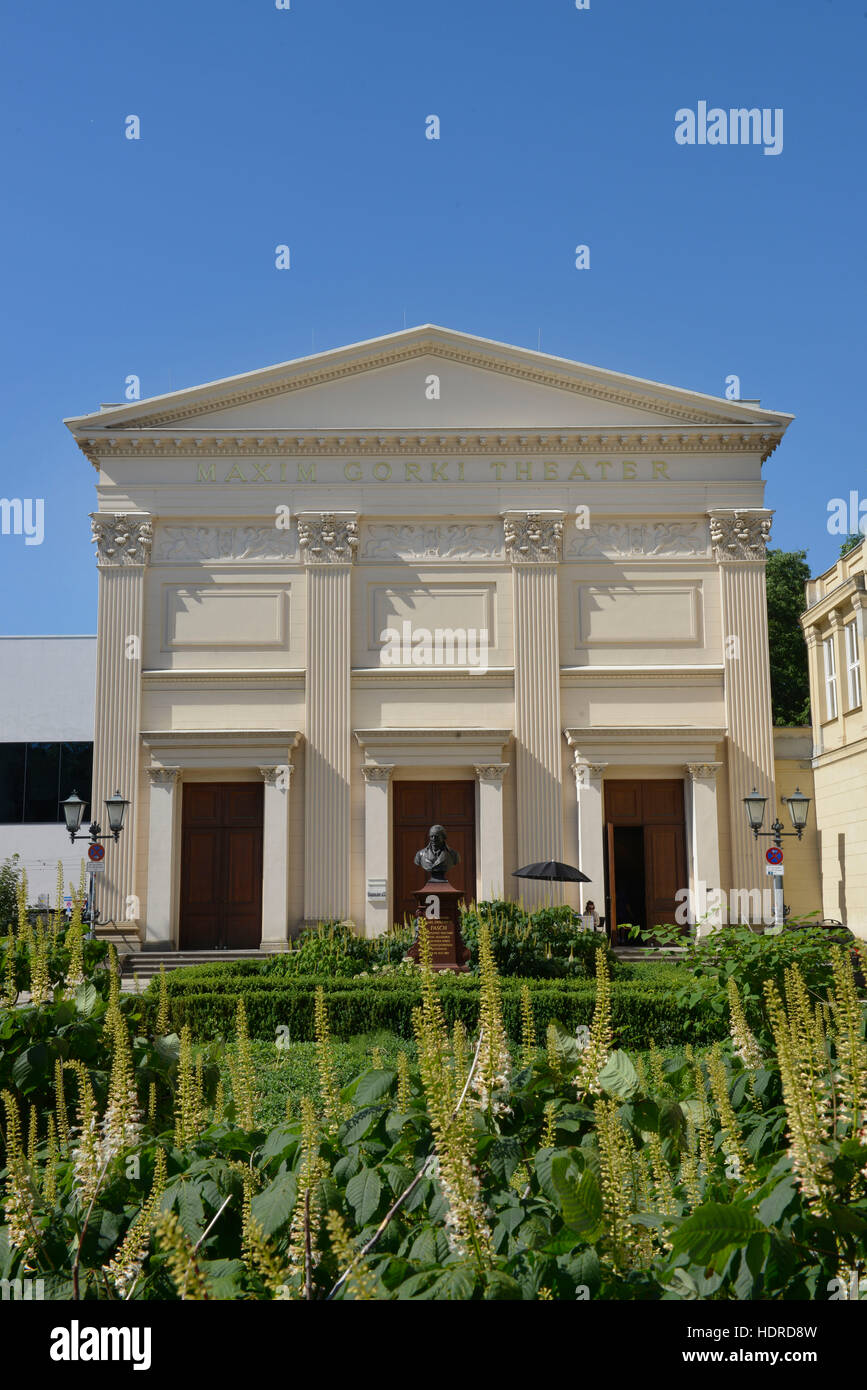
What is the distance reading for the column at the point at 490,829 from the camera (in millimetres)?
29531

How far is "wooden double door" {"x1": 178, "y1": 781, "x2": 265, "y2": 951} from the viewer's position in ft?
98.5

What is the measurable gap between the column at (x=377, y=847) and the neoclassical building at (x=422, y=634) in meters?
0.06

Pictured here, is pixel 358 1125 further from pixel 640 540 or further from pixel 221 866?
pixel 640 540

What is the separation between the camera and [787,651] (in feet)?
170

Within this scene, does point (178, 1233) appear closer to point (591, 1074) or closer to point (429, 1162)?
point (429, 1162)

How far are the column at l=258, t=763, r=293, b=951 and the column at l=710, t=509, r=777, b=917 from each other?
37.9 feet

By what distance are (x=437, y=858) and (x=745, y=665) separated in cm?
1258

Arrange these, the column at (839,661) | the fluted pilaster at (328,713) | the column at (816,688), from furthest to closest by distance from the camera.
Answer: the column at (816,688) < the column at (839,661) < the fluted pilaster at (328,713)

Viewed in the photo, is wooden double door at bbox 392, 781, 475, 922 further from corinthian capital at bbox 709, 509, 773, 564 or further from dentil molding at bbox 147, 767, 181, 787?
corinthian capital at bbox 709, 509, 773, 564

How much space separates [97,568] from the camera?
1230 inches

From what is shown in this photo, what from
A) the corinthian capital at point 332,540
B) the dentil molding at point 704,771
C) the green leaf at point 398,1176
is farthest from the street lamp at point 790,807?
the green leaf at point 398,1176

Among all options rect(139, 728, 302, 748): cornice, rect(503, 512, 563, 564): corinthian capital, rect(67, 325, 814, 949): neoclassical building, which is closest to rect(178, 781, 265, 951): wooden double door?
rect(67, 325, 814, 949): neoclassical building

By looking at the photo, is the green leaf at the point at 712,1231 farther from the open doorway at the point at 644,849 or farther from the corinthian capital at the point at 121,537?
the corinthian capital at the point at 121,537

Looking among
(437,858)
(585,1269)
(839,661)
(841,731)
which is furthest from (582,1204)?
(839,661)
